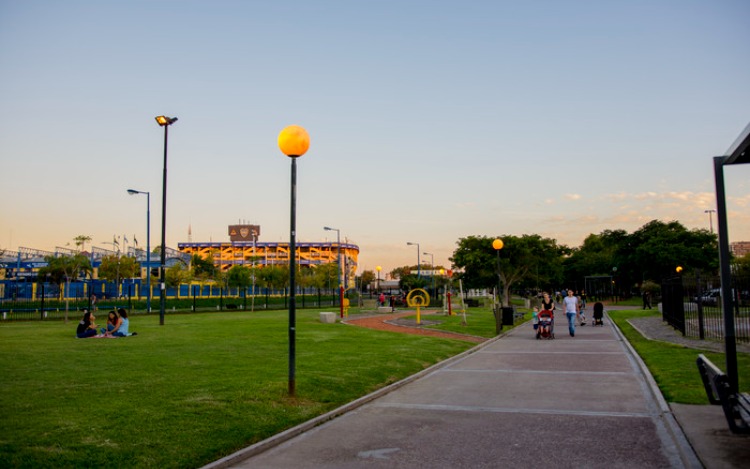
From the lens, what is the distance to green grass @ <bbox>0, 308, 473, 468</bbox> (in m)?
6.38

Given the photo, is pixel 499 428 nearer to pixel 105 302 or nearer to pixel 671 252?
pixel 105 302

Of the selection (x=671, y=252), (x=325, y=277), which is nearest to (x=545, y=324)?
(x=671, y=252)

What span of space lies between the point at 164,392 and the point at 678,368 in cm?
1082

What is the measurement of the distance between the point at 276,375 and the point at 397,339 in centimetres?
929

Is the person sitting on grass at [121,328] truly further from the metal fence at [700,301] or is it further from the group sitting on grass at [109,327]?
the metal fence at [700,301]

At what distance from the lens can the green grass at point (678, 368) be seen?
31.5 feet

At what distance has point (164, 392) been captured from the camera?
361 inches

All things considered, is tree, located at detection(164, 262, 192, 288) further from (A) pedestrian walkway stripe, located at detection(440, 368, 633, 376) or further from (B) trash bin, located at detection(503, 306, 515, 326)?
(A) pedestrian walkway stripe, located at detection(440, 368, 633, 376)

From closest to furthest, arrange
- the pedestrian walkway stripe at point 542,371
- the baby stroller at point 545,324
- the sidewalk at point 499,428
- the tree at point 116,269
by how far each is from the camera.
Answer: the sidewalk at point 499,428
the pedestrian walkway stripe at point 542,371
the baby stroller at point 545,324
the tree at point 116,269

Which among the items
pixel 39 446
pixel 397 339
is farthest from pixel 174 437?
pixel 397 339

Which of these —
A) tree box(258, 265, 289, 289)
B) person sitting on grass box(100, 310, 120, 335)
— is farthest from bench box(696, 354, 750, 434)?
Result: tree box(258, 265, 289, 289)

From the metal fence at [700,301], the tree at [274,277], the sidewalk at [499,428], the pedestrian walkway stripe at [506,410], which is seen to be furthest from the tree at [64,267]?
the pedestrian walkway stripe at [506,410]

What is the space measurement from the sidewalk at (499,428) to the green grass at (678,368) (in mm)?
355

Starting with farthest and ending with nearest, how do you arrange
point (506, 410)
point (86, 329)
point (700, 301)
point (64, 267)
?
point (64, 267), point (86, 329), point (700, 301), point (506, 410)
